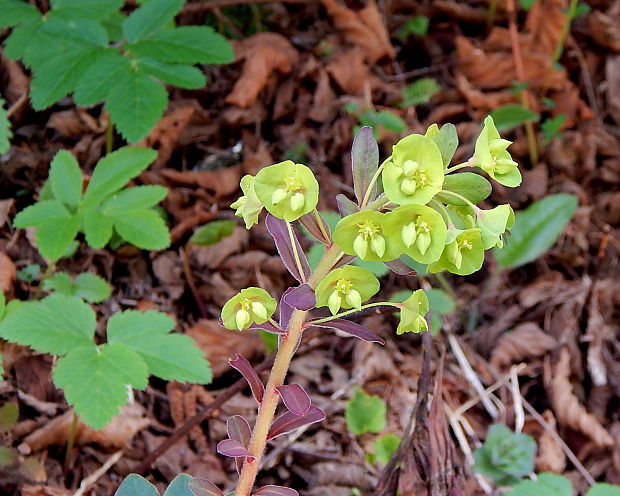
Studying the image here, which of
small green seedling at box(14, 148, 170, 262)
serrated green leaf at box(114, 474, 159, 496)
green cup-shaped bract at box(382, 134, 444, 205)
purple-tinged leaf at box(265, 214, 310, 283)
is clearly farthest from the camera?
small green seedling at box(14, 148, 170, 262)

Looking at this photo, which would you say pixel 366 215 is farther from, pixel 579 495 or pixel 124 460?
pixel 579 495

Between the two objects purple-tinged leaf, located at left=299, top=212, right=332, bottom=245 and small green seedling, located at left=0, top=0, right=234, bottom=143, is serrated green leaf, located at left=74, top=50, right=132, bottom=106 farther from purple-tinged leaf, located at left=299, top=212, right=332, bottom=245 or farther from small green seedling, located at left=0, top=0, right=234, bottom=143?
purple-tinged leaf, located at left=299, top=212, right=332, bottom=245

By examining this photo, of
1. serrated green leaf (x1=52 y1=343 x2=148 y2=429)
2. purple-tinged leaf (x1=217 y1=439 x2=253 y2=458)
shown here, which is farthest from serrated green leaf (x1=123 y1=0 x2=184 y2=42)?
purple-tinged leaf (x1=217 y1=439 x2=253 y2=458)

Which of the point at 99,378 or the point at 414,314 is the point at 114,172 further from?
the point at 414,314

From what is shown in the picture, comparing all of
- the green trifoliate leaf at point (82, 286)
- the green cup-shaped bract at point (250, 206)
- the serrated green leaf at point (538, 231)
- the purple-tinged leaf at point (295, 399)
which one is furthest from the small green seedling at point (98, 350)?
the serrated green leaf at point (538, 231)

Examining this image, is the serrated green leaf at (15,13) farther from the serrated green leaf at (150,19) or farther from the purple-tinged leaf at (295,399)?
the purple-tinged leaf at (295,399)

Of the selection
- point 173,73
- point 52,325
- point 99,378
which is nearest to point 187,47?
point 173,73
